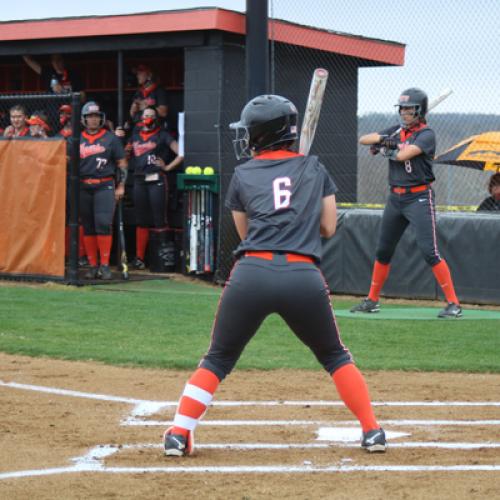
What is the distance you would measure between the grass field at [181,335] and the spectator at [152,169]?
2555 mm

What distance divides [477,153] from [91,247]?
4.67 meters

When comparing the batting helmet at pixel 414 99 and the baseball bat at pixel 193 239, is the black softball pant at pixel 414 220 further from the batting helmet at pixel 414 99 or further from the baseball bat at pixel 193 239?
the baseball bat at pixel 193 239

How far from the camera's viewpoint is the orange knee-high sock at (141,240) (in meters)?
14.9

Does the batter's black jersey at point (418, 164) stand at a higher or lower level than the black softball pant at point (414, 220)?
higher

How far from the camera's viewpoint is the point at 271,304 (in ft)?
16.0

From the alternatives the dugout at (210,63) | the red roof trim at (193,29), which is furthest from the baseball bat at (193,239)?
the red roof trim at (193,29)

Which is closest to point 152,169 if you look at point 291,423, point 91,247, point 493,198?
point 91,247

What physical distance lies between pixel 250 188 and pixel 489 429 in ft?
6.05

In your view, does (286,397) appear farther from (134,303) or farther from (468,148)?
(468,148)

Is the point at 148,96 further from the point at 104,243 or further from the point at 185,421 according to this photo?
the point at 185,421

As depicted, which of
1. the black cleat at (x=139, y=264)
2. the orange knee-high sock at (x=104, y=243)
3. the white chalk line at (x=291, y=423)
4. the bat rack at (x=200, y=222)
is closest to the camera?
the white chalk line at (x=291, y=423)

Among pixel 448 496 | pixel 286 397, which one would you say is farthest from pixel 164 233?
pixel 448 496

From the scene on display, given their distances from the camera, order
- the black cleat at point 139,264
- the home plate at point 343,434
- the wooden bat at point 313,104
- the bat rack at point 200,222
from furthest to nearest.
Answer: the black cleat at point 139,264
the bat rack at point 200,222
the wooden bat at point 313,104
the home plate at point 343,434

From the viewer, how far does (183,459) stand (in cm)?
500
